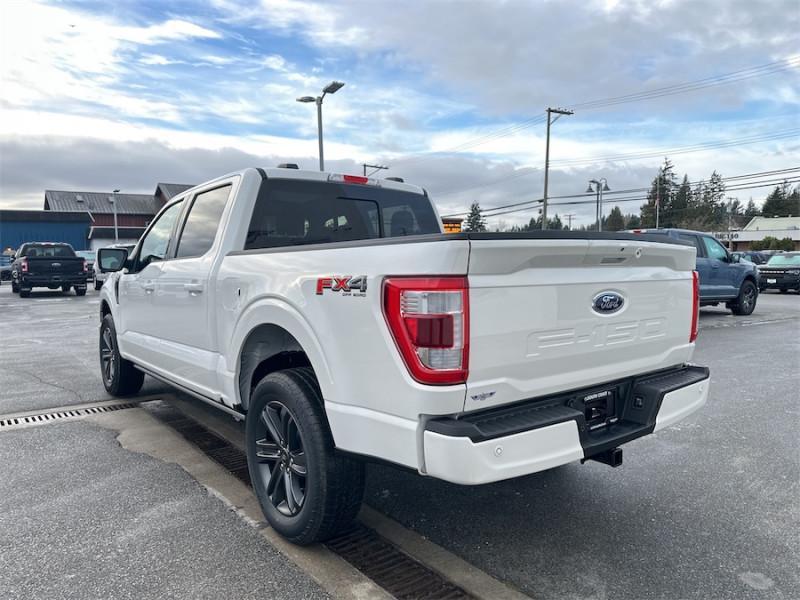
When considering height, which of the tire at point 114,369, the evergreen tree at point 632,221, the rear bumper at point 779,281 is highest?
the evergreen tree at point 632,221

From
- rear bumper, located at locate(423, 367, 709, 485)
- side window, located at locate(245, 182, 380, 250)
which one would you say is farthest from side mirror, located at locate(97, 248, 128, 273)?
rear bumper, located at locate(423, 367, 709, 485)

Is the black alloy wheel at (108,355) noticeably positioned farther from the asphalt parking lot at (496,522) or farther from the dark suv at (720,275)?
the dark suv at (720,275)

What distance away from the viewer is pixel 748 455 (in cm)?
434

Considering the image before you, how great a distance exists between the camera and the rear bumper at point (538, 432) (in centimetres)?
225

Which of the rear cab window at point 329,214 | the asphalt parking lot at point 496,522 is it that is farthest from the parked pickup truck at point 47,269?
the rear cab window at point 329,214

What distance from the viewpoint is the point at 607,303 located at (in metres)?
2.82

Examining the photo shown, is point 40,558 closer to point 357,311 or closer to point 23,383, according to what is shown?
point 357,311

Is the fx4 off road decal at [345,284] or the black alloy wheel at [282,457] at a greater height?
the fx4 off road decal at [345,284]

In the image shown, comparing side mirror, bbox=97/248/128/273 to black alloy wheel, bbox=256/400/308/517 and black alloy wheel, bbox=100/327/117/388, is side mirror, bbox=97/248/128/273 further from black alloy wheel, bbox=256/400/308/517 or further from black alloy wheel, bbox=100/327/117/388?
black alloy wheel, bbox=256/400/308/517

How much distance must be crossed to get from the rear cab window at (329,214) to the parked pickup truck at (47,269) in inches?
762

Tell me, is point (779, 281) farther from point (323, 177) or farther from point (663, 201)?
point (663, 201)

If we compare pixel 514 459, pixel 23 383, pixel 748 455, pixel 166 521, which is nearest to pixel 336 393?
pixel 514 459

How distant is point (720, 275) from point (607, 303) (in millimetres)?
12361

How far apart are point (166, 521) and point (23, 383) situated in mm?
4513
